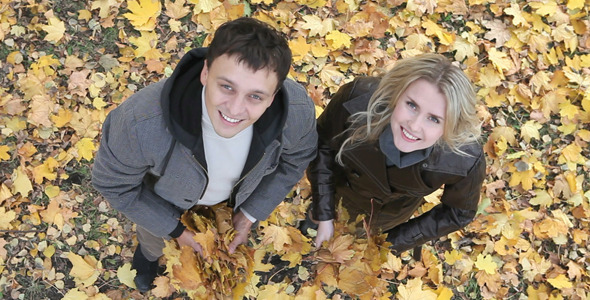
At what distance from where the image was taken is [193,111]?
1.56m

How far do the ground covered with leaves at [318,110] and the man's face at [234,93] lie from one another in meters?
1.09

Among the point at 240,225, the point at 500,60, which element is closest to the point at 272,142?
the point at 240,225

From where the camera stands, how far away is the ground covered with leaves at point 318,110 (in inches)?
113

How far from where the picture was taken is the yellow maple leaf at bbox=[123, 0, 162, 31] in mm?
3273

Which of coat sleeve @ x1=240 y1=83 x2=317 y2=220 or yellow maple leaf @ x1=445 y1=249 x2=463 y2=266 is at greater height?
coat sleeve @ x1=240 y1=83 x2=317 y2=220

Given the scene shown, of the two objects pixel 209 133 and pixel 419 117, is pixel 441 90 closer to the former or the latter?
pixel 419 117

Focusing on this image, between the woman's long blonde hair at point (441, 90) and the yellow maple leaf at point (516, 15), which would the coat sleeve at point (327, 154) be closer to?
the woman's long blonde hair at point (441, 90)

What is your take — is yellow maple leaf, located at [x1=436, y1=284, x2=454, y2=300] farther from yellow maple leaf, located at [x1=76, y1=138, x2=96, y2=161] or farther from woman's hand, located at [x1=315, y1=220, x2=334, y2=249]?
yellow maple leaf, located at [x1=76, y1=138, x2=96, y2=161]

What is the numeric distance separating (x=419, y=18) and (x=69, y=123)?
2711 millimetres

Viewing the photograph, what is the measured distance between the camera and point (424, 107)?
1745 mm

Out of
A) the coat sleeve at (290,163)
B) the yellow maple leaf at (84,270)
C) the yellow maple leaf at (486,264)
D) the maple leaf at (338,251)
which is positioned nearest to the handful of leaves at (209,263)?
the coat sleeve at (290,163)

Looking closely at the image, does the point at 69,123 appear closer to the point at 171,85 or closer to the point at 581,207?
the point at 171,85

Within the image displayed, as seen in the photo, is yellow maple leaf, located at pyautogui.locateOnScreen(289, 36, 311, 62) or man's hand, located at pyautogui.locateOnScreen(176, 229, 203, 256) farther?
yellow maple leaf, located at pyautogui.locateOnScreen(289, 36, 311, 62)

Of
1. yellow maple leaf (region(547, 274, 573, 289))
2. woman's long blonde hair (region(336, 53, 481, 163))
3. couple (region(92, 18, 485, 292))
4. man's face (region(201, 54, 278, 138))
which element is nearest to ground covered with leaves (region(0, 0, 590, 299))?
yellow maple leaf (region(547, 274, 573, 289))
